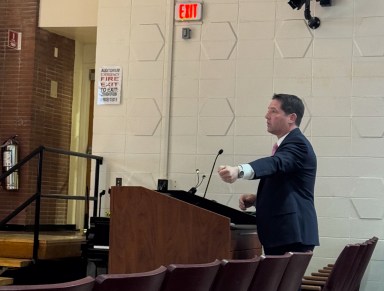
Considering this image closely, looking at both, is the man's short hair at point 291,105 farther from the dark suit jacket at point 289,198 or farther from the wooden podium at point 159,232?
the wooden podium at point 159,232

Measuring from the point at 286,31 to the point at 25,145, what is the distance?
2998 mm

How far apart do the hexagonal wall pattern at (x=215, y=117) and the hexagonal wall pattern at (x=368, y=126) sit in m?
1.05

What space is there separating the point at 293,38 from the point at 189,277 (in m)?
3.87

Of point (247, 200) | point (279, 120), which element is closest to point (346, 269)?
point (247, 200)

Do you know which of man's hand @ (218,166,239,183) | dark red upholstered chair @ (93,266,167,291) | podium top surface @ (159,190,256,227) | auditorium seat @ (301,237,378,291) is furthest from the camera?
podium top surface @ (159,190,256,227)

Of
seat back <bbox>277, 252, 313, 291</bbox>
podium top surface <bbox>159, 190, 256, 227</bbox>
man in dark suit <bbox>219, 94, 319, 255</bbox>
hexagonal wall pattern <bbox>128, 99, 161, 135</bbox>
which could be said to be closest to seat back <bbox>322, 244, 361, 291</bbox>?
man in dark suit <bbox>219, 94, 319, 255</bbox>

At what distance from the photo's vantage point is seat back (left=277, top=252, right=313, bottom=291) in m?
2.41

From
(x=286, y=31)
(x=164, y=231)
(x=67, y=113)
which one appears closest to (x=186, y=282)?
(x=164, y=231)

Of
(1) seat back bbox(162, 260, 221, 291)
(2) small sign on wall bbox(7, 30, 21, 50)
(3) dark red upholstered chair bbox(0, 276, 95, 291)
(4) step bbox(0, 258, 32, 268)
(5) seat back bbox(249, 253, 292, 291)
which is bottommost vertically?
(4) step bbox(0, 258, 32, 268)

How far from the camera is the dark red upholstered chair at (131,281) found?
59.0 inches

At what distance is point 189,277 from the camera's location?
5.88 feet

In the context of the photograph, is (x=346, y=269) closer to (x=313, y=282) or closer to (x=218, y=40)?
(x=313, y=282)

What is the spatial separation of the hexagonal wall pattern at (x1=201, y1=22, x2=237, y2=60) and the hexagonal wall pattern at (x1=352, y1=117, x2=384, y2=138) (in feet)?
4.09

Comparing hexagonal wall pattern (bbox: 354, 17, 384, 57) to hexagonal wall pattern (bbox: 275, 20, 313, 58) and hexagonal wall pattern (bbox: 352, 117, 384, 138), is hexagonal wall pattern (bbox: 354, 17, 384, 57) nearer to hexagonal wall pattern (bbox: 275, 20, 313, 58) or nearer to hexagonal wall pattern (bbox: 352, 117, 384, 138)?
hexagonal wall pattern (bbox: 275, 20, 313, 58)
